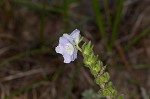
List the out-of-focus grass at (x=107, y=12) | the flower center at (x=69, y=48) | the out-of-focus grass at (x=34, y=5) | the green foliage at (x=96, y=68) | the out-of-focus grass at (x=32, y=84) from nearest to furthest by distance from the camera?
the green foliage at (x=96, y=68) < the flower center at (x=69, y=48) < the out-of-focus grass at (x=32, y=84) < the out-of-focus grass at (x=34, y=5) < the out-of-focus grass at (x=107, y=12)

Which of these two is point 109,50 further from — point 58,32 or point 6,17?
point 6,17

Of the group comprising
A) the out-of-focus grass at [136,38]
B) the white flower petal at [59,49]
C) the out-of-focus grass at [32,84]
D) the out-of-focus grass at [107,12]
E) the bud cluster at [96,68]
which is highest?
the out-of-focus grass at [107,12]

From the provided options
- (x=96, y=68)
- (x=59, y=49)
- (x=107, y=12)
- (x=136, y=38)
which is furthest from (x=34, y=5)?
(x=96, y=68)

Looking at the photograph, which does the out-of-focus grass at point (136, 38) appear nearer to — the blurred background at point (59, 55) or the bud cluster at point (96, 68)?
the blurred background at point (59, 55)

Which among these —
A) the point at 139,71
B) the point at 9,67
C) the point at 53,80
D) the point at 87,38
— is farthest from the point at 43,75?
the point at 139,71

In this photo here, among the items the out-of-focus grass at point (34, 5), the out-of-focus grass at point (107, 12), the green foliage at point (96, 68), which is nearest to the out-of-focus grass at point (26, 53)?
the out-of-focus grass at point (34, 5)

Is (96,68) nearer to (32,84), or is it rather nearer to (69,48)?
(69,48)
